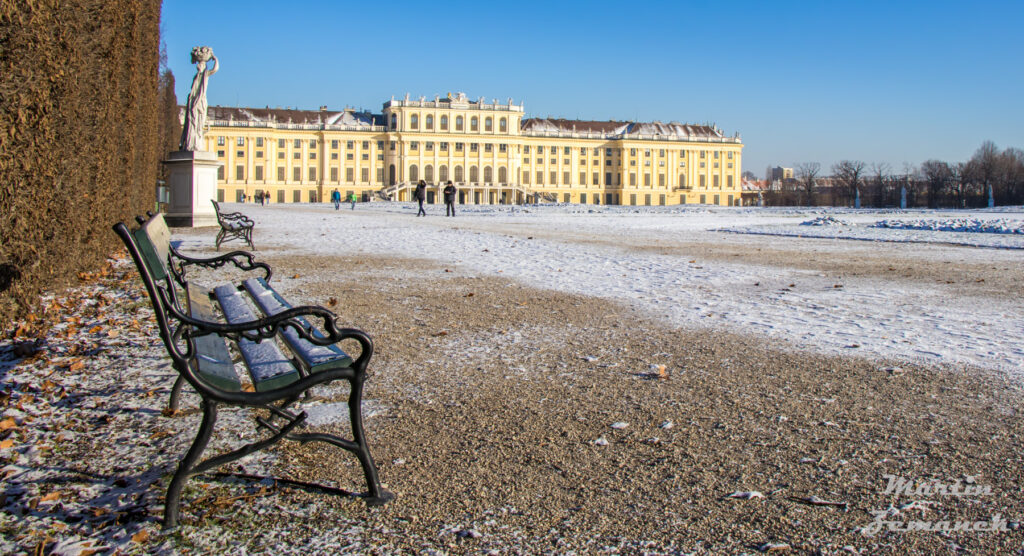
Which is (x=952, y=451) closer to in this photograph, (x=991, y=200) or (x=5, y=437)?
(x=5, y=437)

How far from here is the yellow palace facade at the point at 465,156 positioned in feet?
250

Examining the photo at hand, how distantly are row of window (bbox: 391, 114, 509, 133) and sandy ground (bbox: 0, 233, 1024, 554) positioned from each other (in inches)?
3037

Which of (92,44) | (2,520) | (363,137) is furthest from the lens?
(363,137)

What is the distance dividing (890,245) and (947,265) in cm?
440

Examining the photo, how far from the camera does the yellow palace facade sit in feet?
250

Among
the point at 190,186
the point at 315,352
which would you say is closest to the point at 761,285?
the point at 315,352

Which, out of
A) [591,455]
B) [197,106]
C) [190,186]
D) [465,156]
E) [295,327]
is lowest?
[591,455]

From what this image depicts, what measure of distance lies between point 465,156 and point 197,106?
212 feet

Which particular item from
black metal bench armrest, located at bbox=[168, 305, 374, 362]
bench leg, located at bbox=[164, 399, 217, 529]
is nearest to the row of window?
black metal bench armrest, located at bbox=[168, 305, 374, 362]

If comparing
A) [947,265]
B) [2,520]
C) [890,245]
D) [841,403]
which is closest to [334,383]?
[2,520]

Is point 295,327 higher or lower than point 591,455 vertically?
higher

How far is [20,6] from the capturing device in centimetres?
456

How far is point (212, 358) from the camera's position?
259 cm

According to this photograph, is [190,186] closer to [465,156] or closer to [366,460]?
[366,460]
